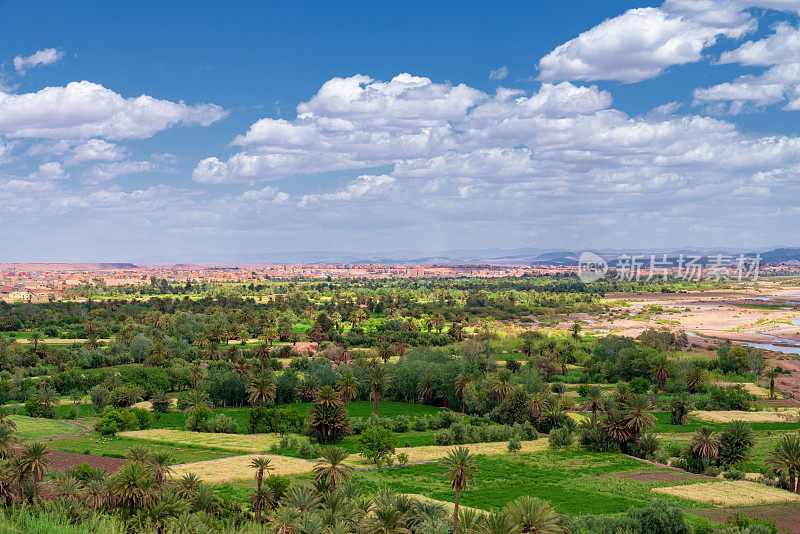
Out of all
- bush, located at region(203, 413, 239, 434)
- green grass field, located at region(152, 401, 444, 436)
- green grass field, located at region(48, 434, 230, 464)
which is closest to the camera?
green grass field, located at region(48, 434, 230, 464)

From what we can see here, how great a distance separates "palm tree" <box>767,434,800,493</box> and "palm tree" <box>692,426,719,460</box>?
6.52 meters

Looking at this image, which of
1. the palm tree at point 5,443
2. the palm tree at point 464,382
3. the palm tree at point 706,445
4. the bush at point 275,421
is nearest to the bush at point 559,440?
the palm tree at point 706,445

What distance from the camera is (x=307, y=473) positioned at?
175 ft

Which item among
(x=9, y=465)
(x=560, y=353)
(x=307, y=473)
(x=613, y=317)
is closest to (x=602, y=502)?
(x=307, y=473)

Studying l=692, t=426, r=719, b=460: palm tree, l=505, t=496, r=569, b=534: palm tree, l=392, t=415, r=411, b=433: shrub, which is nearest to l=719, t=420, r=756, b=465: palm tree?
l=692, t=426, r=719, b=460: palm tree

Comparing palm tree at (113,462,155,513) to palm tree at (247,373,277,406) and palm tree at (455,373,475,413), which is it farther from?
palm tree at (455,373,475,413)

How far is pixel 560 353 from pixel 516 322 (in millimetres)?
47777

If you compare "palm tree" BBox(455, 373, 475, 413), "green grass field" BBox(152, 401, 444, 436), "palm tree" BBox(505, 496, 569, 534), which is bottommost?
"green grass field" BBox(152, 401, 444, 436)

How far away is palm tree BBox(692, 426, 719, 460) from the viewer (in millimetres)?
55562

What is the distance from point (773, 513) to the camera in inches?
1654

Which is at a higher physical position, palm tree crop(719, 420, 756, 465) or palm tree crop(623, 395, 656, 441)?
palm tree crop(623, 395, 656, 441)

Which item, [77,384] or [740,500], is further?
[77,384]

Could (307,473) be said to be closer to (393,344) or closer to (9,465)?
(9,465)

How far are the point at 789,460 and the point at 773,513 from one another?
7642 millimetres
